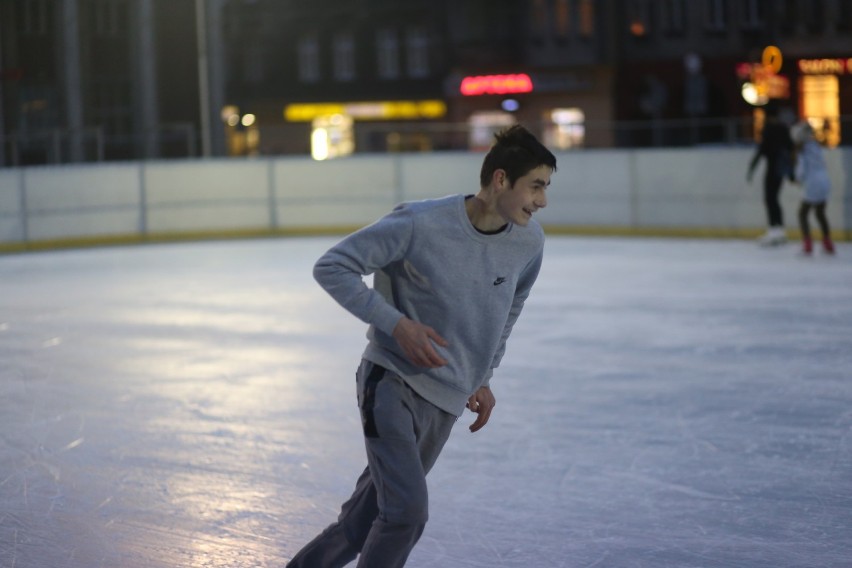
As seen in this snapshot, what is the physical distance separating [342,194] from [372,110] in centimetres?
2754

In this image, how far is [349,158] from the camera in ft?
65.1

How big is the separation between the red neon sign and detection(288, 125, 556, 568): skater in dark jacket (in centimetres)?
3976

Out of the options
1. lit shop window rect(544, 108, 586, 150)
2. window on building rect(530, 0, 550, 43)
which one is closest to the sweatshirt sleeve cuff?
lit shop window rect(544, 108, 586, 150)

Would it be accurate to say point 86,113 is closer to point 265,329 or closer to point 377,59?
point 377,59

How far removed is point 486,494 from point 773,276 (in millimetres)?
8346

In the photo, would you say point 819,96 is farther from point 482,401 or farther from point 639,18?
point 482,401

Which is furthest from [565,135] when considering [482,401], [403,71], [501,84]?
[403,71]

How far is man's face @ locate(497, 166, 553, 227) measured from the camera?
3283 mm

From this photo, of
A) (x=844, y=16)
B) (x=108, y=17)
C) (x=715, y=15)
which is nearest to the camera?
(x=108, y=17)

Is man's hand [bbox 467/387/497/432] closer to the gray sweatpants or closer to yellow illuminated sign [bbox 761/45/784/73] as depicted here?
the gray sweatpants

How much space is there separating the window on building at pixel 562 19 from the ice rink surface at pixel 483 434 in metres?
30.5

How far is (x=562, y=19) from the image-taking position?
42.3 metres

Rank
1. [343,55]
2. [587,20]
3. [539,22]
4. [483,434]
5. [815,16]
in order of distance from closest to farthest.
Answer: [483,434], [815,16], [587,20], [539,22], [343,55]

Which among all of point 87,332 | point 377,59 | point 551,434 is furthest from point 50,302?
point 377,59
